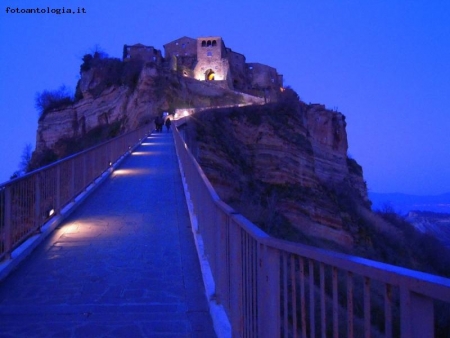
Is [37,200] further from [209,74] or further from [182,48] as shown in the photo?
[182,48]

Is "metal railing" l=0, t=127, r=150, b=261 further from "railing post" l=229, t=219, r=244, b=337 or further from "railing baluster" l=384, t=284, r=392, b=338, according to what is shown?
"railing baluster" l=384, t=284, r=392, b=338

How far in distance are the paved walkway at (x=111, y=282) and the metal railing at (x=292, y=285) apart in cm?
65

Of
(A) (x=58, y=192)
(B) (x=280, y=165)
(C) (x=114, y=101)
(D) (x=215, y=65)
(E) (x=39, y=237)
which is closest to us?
(E) (x=39, y=237)

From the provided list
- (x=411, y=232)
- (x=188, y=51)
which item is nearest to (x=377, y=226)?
(x=411, y=232)

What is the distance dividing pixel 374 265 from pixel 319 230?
115 feet

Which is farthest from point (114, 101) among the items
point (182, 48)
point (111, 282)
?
point (111, 282)

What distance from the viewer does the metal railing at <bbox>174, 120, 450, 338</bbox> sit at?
67.4 inches

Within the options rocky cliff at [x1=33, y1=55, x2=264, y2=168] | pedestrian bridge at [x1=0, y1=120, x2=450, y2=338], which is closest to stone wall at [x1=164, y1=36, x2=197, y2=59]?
rocky cliff at [x1=33, y1=55, x2=264, y2=168]

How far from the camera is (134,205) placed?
13.2 metres

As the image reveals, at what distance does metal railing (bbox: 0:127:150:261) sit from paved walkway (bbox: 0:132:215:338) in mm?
391

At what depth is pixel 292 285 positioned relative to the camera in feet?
9.23

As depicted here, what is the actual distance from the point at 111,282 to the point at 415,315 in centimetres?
573

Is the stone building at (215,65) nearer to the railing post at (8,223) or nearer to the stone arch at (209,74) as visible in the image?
the stone arch at (209,74)

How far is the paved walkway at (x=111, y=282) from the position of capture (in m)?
5.49
